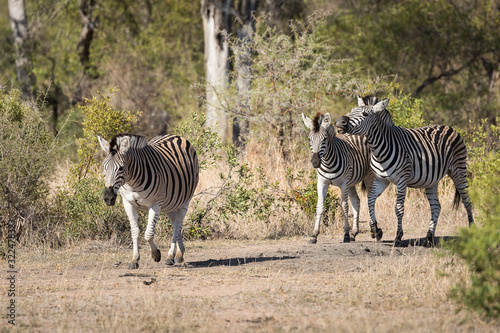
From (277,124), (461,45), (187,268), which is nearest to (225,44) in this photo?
(277,124)

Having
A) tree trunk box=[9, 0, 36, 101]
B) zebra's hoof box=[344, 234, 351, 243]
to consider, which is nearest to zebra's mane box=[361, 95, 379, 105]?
zebra's hoof box=[344, 234, 351, 243]

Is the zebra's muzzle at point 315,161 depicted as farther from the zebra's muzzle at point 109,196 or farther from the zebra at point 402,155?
the zebra's muzzle at point 109,196

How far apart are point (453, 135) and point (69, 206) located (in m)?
6.53

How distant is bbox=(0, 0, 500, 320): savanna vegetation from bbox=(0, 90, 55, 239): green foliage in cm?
2

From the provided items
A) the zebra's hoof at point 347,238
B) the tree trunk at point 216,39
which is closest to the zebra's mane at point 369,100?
the zebra's hoof at point 347,238

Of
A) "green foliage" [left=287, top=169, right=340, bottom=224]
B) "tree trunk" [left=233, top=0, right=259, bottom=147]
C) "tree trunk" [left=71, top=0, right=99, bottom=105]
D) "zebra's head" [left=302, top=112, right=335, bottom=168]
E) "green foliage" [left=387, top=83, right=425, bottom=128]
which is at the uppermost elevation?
"tree trunk" [left=71, top=0, right=99, bottom=105]

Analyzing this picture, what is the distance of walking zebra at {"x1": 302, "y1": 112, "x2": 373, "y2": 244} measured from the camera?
1014 cm

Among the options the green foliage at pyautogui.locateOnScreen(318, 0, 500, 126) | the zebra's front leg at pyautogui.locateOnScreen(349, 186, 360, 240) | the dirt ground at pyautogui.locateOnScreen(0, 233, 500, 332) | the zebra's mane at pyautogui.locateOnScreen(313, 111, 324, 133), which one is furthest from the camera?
the green foliage at pyautogui.locateOnScreen(318, 0, 500, 126)

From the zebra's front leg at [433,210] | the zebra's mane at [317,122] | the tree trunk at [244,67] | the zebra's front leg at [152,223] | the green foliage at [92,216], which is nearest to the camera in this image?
the zebra's front leg at [152,223]

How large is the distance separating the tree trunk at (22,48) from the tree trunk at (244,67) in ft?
21.2

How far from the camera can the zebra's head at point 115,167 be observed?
7.65m

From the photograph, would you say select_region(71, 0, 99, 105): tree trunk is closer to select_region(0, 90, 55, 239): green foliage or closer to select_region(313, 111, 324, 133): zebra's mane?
select_region(0, 90, 55, 239): green foliage

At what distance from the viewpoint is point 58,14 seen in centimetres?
2672

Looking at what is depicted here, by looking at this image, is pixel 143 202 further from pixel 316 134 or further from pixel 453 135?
pixel 453 135
